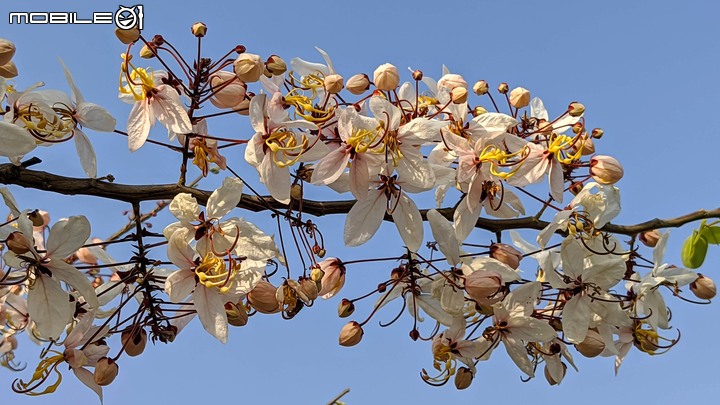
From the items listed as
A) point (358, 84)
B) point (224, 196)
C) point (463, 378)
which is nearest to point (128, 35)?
point (224, 196)

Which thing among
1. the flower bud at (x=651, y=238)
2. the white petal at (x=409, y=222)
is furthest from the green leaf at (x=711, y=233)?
the white petal at (x=409, y=222)

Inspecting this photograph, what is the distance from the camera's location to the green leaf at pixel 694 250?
221 centimetres

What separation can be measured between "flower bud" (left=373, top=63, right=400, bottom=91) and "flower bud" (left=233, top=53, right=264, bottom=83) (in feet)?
0.93

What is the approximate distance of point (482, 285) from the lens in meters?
1.95

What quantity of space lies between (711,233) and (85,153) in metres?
1.68

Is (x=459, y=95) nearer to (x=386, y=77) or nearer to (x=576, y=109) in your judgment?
(x=386, y=77)

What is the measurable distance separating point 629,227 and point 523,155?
17.2 inches

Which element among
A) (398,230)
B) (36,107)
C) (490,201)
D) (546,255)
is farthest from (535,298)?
(36,107)

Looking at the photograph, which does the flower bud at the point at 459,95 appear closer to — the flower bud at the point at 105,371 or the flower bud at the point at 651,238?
the flower bud at the point at 651,238

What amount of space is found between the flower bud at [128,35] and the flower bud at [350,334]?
2.81 feet

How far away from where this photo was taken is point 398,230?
1895 mm

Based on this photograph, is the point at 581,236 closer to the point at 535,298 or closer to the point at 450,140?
the point at 535,298

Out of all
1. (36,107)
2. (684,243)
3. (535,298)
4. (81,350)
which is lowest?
(81,350)

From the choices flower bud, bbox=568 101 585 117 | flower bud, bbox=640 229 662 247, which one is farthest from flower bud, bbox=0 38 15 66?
flower bud, bbox=640 229 662 247
